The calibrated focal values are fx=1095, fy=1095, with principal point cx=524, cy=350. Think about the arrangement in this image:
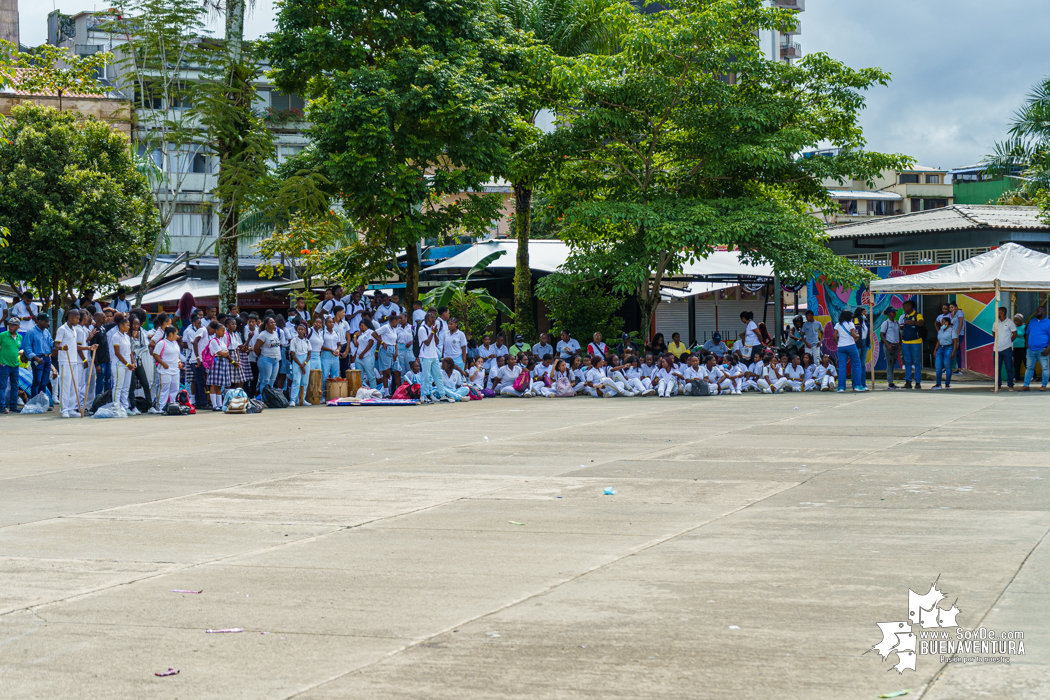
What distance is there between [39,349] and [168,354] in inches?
113

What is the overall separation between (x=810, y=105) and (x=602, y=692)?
22.5 m

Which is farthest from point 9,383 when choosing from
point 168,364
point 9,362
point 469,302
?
point 469,302

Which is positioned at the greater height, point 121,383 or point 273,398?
point 121,383

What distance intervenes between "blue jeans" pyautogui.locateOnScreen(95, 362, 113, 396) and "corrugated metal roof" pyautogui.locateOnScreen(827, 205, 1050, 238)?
19222mm

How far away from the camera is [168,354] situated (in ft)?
62.8

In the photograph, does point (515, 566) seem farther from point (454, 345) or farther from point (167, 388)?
point (454, 345)

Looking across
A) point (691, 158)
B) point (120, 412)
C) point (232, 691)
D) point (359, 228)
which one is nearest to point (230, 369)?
point (120, 412)

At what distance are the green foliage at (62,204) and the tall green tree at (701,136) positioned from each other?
37.0 ft

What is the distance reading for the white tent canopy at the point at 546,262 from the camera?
29078mm

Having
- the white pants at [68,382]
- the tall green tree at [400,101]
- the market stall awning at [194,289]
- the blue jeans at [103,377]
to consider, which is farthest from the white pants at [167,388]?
the market stall awning at [194,289]

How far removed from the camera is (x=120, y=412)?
18.7 meters

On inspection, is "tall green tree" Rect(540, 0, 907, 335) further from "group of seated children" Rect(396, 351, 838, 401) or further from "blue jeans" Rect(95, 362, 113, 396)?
"blue jeans" Rect(95, 362, 113, 396)

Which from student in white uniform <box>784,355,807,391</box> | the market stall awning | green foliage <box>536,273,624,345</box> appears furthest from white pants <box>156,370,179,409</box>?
the market stall awning

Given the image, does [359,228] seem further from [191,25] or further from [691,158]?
[691,158]
